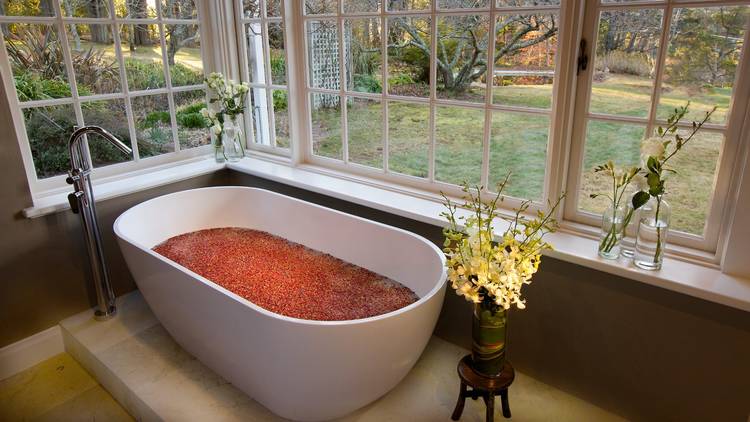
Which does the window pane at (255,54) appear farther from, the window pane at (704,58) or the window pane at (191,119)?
the window pane at (704,58)

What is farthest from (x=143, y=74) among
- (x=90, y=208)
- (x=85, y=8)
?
(x=90, y=208)

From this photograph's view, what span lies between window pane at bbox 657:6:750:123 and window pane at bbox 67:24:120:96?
2.86 m

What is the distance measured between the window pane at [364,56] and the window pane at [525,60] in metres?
0.72

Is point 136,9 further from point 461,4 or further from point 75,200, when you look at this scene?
point 461,4

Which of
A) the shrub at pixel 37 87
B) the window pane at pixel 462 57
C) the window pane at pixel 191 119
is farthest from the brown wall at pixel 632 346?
the shrub at pixel 37 87

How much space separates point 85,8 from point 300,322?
229 centimetres

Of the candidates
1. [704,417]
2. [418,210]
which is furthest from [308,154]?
[704,417]

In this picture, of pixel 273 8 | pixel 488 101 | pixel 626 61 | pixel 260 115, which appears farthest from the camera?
pixel 260 115

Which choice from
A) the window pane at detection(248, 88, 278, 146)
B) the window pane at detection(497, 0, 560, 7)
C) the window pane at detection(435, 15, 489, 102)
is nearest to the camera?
the window pane at detection(497, 0, 560, 7)

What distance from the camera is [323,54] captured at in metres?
3.14

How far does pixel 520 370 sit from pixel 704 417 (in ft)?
2.37

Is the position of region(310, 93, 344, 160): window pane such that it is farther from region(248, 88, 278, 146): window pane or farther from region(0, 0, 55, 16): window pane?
region(0, 0, 55, 16): window pane

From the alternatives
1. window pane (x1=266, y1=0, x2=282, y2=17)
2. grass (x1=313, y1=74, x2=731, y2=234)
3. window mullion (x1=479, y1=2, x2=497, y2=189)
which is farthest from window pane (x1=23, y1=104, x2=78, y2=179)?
window mullion (x1=479, y1=2, x2=497, y2=189)

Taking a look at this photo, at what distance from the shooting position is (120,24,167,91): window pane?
3076 mm
